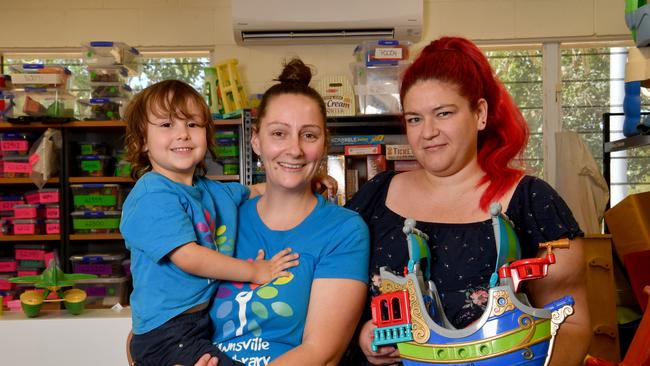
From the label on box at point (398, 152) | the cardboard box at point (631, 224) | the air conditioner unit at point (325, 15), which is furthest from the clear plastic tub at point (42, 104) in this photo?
the cardboard box at point (631, 224)

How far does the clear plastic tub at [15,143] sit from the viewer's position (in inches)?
162

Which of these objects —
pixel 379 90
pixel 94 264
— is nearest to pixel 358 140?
pixel 379 90

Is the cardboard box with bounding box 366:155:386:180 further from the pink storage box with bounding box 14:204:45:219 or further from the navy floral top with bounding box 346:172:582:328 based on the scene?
the navy floral top with bounding box 346:172:582:328

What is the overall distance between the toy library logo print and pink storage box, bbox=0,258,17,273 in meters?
3.36

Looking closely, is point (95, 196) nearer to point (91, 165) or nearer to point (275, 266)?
point (91, 165)

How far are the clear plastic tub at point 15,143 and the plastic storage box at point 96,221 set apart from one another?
52 centimetres

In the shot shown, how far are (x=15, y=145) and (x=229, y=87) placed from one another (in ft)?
4.56

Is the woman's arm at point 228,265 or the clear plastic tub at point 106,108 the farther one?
the clear plastic tub at point 106,108

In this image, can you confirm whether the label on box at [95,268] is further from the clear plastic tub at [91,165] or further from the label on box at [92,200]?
the clear plastic tub at [91,165]

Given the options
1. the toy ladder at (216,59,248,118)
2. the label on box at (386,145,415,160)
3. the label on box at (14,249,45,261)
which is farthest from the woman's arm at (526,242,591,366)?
the label on box at (14,249,45,261)

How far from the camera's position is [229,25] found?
4.54 metres

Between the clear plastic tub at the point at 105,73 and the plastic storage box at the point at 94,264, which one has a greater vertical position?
the clear plastic tub at the point at 105,73

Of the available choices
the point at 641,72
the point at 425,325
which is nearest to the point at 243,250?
the point at 425,325

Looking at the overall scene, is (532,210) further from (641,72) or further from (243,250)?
(641,72)
